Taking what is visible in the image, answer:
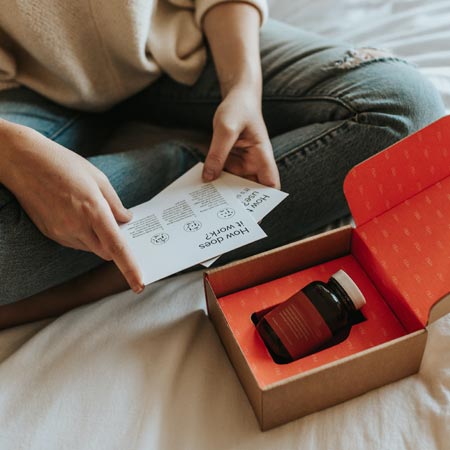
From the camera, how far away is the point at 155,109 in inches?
38.0

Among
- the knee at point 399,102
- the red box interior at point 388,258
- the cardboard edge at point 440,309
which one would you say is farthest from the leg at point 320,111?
A: the cardboard edge at point 440,309

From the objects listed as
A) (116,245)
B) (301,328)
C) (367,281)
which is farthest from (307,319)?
(116,245)

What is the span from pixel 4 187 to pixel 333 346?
458 millimetres

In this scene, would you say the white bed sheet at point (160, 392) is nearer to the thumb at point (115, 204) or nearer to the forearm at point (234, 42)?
the thumb at point (115, 204)

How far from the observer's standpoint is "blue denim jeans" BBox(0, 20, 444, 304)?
28.0 inches

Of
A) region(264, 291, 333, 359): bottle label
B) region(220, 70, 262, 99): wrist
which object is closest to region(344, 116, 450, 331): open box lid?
region(264, 291, 333, 359): bottle label

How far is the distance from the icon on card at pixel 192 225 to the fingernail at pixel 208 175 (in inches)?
3.2

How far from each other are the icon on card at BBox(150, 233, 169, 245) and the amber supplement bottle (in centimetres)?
16

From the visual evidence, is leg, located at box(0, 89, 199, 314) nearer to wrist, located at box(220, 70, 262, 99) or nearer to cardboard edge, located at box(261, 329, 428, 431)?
wrist, located at box(220, 70, 262, 99)

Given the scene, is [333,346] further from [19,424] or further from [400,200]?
[19,424]

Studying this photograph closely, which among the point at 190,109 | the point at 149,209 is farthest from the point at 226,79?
the point at 149,209

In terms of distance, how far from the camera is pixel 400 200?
686mm

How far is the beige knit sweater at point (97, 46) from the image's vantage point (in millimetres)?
782

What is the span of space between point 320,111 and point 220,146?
187 mm
